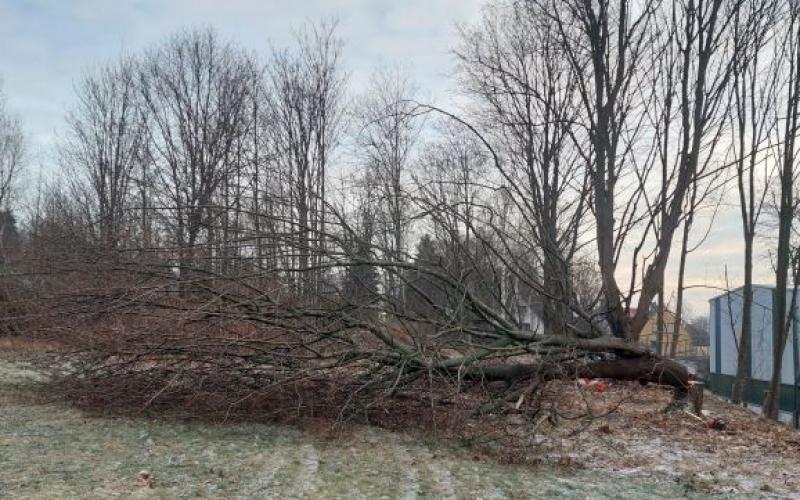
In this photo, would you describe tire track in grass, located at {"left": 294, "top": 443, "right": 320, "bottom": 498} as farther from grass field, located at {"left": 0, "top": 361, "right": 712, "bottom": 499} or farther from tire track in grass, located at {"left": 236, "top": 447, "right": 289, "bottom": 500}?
tire track in grass, located at {"left": 236, "top": 447, "right": 289, "bottom": 500}

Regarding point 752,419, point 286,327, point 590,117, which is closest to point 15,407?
point 286,327

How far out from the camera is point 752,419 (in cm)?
808

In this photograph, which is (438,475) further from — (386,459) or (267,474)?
(267,474)

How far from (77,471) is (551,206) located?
1362 centimetres

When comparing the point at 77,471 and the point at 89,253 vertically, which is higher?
the point at 89,253

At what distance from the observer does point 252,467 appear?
15.3ft

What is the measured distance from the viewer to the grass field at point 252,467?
4129 mm

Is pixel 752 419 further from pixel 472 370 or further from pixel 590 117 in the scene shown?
pixel 590 117

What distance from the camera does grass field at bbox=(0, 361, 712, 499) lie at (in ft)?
13.5

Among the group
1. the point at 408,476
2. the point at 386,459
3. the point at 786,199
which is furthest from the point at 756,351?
the point at 408,476

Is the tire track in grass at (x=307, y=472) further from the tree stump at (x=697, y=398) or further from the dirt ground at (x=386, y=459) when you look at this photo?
the tree stump at (x=697, y=398)

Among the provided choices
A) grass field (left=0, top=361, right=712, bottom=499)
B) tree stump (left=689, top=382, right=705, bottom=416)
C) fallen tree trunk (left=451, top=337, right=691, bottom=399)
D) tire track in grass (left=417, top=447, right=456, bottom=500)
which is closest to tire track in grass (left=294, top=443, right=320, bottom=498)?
grass field (left=0, top=361, right=712, bottom=499)

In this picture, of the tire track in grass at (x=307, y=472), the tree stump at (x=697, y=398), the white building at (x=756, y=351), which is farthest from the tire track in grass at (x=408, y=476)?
the white building at (x=756, y=351)

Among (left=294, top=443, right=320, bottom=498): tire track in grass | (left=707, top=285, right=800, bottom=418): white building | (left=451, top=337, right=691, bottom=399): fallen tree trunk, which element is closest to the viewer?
(left=294, top=443, right=320, bottom=498): tire track in grass
